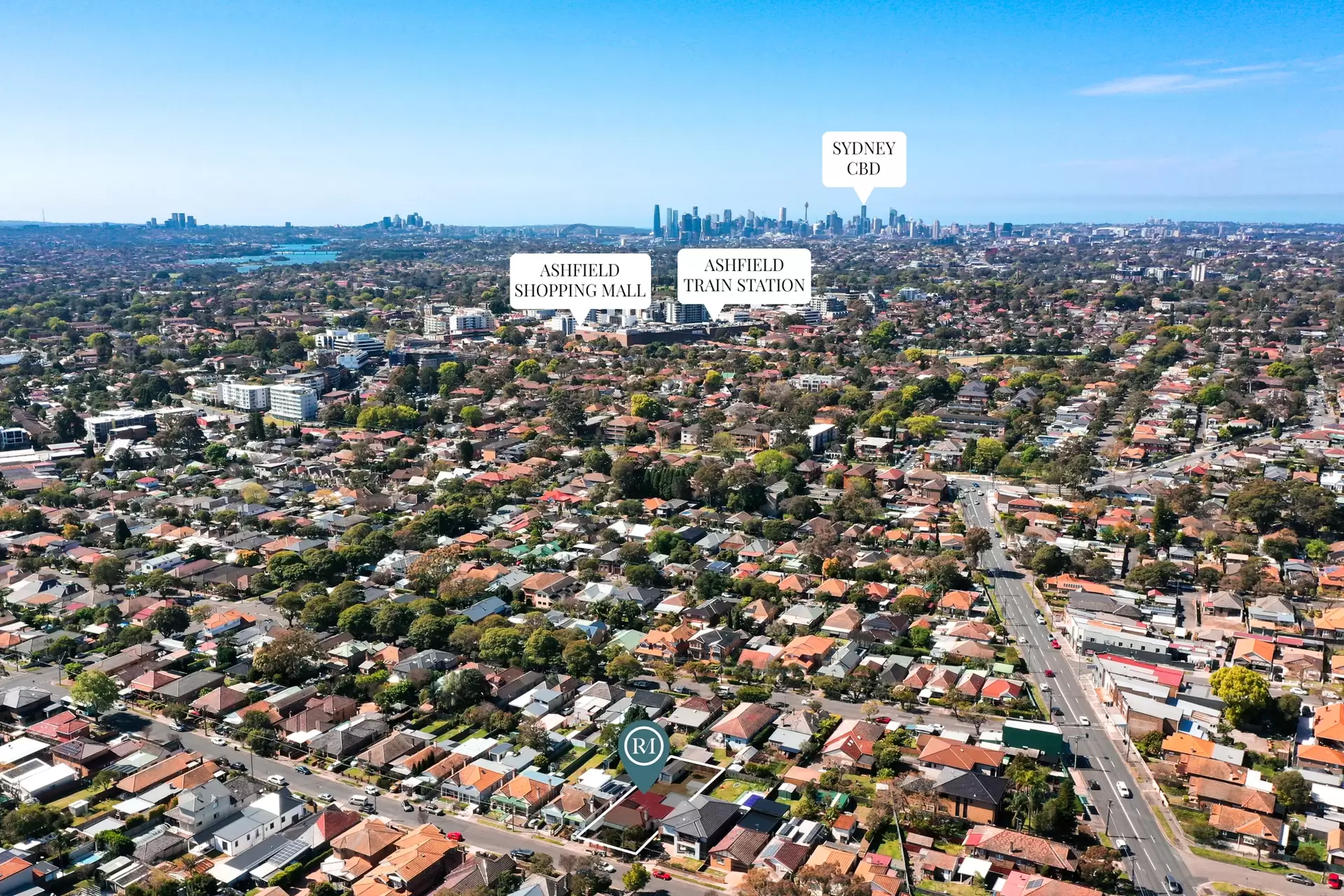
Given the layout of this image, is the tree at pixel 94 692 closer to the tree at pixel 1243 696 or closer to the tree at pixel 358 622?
the tree at pixel 358 622

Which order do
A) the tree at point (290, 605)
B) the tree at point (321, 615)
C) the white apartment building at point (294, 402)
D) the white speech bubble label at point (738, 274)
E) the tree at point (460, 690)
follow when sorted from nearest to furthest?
the white speech bubble label at point (738, 274)
the tree at point (460, 690)
the tree at point (321, 615)
the tree at point (290, 605)
the white apartment building at point (294, 402)

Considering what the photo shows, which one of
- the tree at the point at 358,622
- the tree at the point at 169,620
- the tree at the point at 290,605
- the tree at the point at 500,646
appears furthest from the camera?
the tree at the point at 290,605

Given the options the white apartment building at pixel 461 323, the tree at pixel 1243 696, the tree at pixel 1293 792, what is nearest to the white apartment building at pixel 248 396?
the white apartment building at pixel 461 323

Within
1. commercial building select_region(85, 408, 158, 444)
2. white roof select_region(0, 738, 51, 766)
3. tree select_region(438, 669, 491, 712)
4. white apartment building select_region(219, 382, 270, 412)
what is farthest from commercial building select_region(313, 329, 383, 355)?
tree select_region(438, 669, 491, 712)

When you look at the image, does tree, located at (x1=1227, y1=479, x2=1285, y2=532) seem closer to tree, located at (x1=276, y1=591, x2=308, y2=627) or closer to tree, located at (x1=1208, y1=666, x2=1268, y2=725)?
tree, located at (x1=1208, y1=666, x2=1268, y2=725)

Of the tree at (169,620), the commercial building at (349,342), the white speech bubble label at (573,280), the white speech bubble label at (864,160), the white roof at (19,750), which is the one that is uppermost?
the white speech bubble label at (864,160)

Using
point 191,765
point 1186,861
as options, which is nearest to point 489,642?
point 191,765
